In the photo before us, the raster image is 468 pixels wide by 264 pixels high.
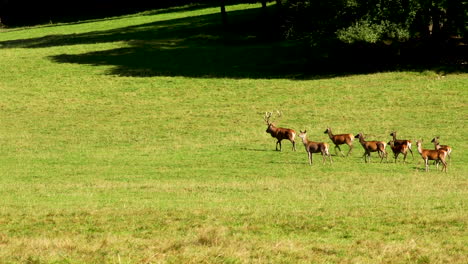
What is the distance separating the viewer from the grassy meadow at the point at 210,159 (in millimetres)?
14312

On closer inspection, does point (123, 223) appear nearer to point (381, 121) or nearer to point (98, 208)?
point (98, 208)

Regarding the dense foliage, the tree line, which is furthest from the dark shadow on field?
the dense foliage

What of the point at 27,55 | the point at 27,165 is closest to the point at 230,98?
the point at 27,165

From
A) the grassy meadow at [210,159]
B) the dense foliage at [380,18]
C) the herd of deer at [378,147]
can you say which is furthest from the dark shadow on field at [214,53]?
the herd of deer at [378,147]

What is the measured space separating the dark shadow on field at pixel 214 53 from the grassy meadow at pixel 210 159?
1.10 ft

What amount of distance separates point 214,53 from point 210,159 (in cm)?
3185

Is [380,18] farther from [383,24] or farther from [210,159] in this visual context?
[210,159]

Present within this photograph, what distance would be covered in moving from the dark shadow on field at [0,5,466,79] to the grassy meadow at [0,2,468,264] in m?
0.33

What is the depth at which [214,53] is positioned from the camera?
6175 cm

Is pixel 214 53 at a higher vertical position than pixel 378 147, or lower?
higher

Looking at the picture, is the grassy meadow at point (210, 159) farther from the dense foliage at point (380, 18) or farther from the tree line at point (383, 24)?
the dense foliage at point (380, 18)

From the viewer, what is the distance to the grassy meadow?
47.0ft

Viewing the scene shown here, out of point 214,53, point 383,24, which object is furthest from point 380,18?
point 214,53

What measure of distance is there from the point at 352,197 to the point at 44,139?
1955 centimetres
